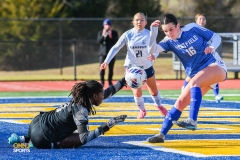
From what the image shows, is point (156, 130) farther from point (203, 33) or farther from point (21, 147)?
point (21, 147)

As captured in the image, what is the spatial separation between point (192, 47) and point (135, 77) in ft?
6.33

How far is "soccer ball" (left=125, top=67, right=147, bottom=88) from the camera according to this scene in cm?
1091

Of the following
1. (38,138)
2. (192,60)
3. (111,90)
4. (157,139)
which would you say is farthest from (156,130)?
(38,138)

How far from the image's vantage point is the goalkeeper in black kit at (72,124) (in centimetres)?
849

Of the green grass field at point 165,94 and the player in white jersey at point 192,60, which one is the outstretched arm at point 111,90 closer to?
the player in white jersey at point 192,60

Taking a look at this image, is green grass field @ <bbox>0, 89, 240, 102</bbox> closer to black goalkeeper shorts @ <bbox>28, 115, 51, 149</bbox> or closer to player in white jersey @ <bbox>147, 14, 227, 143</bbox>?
player in white jersey @ <bbox>147, 14, 227, 143</bbox>

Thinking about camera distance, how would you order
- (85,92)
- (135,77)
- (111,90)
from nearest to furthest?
(85,92), (111,90), (135,77)

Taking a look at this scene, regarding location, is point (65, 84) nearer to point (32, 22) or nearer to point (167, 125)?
point (32, 22)

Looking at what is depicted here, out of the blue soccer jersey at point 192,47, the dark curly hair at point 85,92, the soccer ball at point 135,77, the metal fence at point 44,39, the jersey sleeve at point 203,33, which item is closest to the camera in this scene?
the dark curly hair at point 85,92

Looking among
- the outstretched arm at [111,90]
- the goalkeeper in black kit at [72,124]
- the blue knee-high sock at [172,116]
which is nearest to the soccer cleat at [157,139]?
the blue knee-high sock at [172,116]

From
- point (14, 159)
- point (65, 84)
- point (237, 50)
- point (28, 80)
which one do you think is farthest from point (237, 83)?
point (14, 159)

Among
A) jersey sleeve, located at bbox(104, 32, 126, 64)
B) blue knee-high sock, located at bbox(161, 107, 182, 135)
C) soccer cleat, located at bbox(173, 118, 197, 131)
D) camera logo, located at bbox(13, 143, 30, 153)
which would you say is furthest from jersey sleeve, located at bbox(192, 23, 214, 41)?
camera logo, located at bbox(13, 143, 30, 153)

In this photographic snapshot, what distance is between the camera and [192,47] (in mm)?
9258

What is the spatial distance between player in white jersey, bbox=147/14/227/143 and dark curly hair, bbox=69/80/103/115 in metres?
1.08
